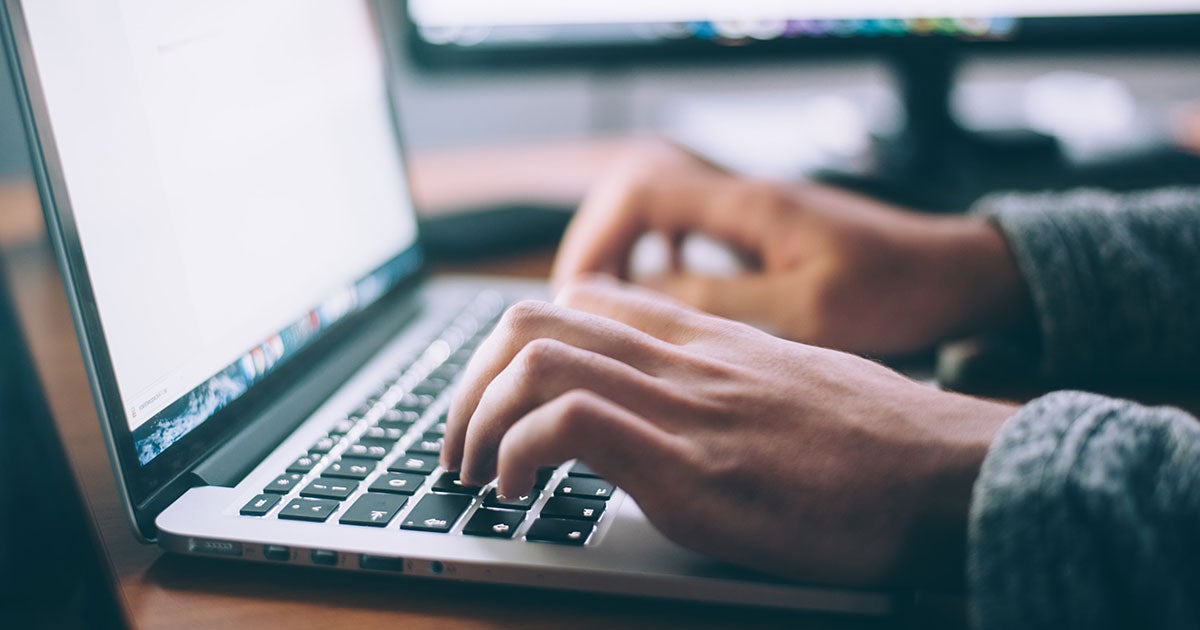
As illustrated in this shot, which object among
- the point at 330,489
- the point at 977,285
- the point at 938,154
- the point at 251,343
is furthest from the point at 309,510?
the point at 938,154

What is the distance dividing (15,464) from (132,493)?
123 mm

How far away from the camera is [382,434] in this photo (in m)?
0.43

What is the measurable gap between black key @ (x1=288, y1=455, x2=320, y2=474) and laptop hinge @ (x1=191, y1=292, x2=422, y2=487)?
0.8 inches

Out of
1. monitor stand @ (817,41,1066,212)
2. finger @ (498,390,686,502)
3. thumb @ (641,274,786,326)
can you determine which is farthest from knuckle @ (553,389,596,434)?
monitor stand @ (817,41,1066,212)

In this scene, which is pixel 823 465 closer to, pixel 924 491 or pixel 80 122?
pixel 924 491

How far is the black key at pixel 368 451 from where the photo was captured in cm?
41

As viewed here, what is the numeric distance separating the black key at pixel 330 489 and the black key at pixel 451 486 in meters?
0.03

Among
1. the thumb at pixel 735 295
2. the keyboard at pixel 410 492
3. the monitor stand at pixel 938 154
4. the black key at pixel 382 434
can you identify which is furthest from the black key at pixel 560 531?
the monitor stand at pixel 938 154

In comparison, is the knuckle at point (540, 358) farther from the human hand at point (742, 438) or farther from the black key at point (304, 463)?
the black key at point (304, 463)

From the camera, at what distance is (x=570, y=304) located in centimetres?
46

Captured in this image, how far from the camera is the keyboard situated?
352mm

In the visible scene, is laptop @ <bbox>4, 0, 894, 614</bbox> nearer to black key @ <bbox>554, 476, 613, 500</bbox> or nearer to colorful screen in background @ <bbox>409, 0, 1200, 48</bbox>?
black key @ <bbox>554, 476, 613, 500</bbox>

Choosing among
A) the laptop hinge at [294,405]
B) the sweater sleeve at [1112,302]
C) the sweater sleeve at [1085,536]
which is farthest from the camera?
the sweater sleeve at [1112,302]

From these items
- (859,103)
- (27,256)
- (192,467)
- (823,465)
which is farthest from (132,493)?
(859,103)
